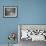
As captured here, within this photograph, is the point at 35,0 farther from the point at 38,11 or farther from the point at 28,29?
the point at 28,29

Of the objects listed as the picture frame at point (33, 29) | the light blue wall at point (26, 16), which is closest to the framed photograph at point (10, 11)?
the light blue wall at point (26, 16)

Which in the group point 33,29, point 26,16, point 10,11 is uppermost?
point 10,11

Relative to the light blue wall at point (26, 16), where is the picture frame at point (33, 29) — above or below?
below

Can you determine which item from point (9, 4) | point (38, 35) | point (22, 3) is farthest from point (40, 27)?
point (9, 4)

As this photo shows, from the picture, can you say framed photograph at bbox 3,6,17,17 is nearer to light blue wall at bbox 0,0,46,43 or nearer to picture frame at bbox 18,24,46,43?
light blue wall at bbox 0,0,46,43

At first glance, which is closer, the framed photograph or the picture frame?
the picture frame

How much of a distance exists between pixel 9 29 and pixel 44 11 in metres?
1.30

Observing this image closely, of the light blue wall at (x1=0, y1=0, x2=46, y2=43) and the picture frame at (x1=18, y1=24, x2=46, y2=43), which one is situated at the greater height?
the light blue wall at (x1=0, y1=0, x2=46, y2=43)

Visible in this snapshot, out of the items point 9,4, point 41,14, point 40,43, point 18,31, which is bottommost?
point 40,43

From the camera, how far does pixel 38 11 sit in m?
4.48

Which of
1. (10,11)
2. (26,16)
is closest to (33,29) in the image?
(26,16)

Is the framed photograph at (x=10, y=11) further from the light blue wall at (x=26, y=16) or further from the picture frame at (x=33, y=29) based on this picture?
the picture frame at (x=33, y=29)

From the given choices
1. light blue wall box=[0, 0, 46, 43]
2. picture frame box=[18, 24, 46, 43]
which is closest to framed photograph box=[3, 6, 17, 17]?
light blue wall box=[0, 0, 46, 43]

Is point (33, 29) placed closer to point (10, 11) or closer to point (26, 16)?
point (26, 16)
